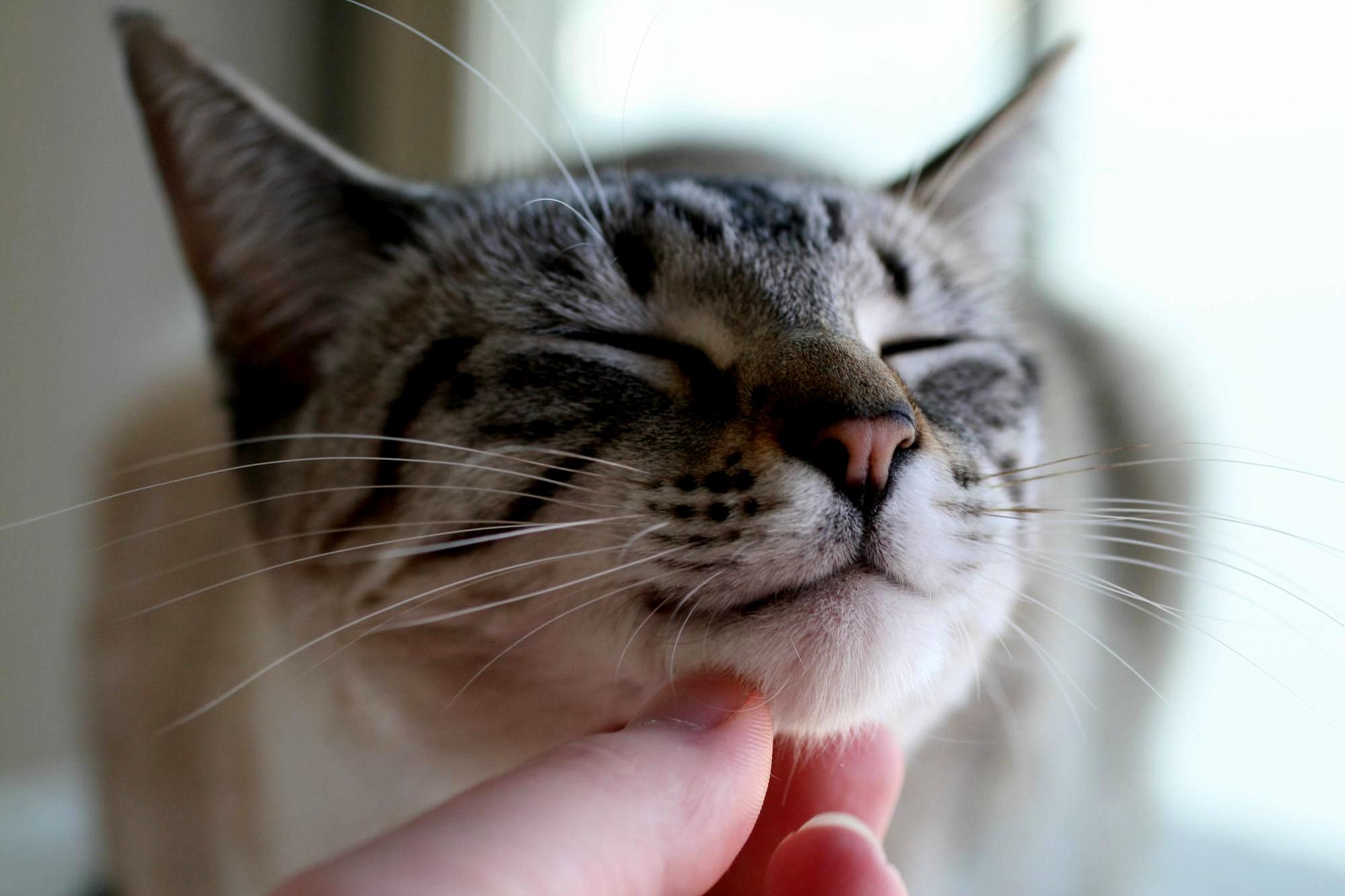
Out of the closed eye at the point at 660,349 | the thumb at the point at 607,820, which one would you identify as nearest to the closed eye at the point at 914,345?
the closed eye at the point at 660,349

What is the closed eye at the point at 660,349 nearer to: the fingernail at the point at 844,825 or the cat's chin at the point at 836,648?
the cat's chin at the point at 836,648

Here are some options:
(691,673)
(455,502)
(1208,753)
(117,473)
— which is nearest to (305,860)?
(117,473)

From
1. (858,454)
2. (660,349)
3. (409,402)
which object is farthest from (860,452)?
(409,402)

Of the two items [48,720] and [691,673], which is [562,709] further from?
[48,720]

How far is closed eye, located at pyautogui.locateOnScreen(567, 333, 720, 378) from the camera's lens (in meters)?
0.80

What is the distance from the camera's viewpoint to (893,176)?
126 cm

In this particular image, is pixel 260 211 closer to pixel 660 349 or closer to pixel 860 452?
pixel 660 349

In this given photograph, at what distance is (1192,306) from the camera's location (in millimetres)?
1069

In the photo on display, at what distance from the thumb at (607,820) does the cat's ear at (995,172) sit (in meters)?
0.70

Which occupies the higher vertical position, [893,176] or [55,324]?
[893,176]

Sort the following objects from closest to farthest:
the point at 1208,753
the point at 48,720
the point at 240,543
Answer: the point at 1208,753 < the point at 240,543 < the point at 48,720

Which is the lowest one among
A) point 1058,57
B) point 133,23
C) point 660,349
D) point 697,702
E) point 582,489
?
point 697,702

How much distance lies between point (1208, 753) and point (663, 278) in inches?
30.9

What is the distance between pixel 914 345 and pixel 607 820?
60cm
